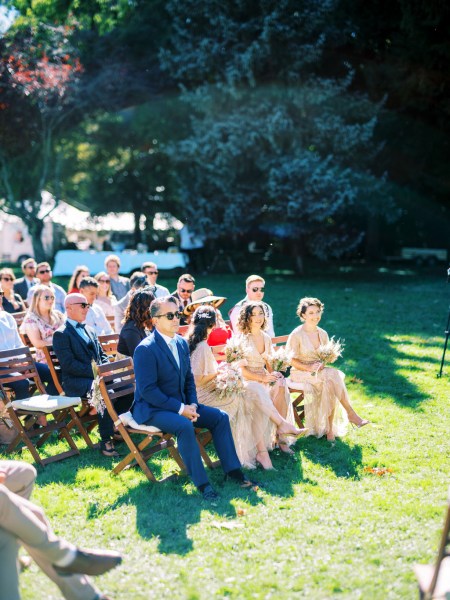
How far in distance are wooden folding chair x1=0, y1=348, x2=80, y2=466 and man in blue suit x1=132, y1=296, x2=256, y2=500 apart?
965 mm

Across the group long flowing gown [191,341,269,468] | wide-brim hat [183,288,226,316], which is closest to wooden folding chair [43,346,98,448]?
long flowing gown [191,341,269,468]

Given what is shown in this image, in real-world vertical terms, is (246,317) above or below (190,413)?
above

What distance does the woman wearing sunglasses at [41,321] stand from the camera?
26.7 feet

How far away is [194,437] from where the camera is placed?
5.94 m

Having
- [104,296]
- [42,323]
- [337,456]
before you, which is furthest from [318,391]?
[104,296]

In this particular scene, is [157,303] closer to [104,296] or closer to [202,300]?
[202,300]

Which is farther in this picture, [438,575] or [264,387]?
[264,387]

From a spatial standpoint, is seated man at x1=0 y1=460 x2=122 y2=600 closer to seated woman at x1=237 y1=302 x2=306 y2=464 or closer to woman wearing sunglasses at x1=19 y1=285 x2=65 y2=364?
seated woman at x1=237 y1=302 x2=306 y2=464

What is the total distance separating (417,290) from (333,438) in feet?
51.0

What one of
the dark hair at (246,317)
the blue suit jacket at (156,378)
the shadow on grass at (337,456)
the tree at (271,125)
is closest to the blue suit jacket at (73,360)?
the blue suit jacket at (156,378)

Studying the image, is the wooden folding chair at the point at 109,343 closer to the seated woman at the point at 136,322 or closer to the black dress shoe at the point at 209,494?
the seated woman at the point at 136,322

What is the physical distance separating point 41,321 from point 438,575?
19.1ft

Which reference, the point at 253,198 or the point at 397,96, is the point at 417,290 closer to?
the point at 253,198

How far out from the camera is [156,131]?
2955 cm
